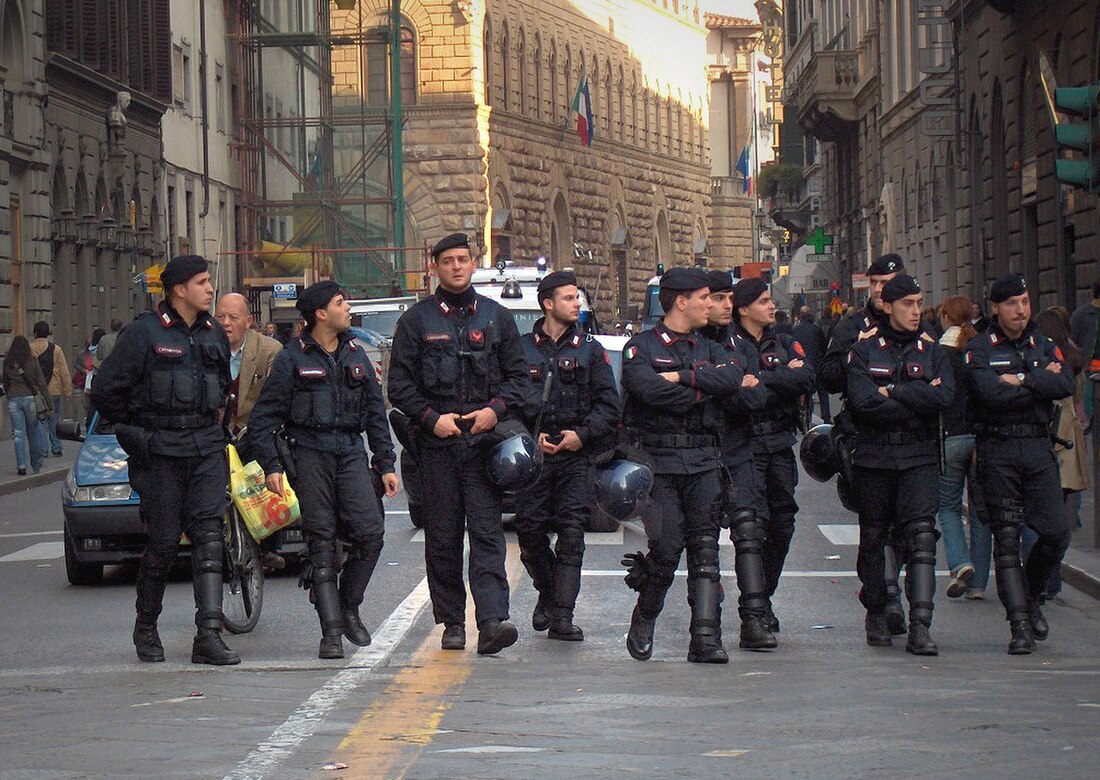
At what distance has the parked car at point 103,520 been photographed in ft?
45.4

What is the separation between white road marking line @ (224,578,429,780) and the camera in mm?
7469

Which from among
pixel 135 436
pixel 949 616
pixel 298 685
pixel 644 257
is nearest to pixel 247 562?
pixel 135 436

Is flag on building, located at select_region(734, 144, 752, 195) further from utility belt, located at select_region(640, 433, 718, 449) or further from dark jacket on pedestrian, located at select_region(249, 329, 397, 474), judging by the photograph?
utility belt, located at select_region(640, 433, 718, 449)

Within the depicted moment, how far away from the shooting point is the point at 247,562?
11617mm

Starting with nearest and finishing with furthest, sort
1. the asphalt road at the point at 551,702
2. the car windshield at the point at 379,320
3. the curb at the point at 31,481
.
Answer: the asphalt road at the point at 551,702 → the curb at the point at 31,481 → the car windshield at the point at 379,320

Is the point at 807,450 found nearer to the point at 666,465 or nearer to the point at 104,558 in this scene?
the point at 666,465

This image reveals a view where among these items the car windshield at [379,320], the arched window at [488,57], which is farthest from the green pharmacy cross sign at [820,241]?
the arched window at [488,57]

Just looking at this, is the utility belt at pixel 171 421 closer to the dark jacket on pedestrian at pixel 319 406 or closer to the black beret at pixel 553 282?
the dark jacket on pedestrian at pixel 319 406

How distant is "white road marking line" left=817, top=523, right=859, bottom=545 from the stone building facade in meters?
35.0

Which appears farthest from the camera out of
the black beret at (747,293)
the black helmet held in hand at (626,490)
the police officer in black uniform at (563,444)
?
the black beret at (747,293)

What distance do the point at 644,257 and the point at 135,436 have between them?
8409 cm

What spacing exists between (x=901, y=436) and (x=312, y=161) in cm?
5299

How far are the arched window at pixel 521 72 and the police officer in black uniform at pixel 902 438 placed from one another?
222ft

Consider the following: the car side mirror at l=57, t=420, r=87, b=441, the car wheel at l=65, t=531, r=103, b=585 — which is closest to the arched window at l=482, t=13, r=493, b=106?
the car wheel at l=65, t=531, r=103, b=585
